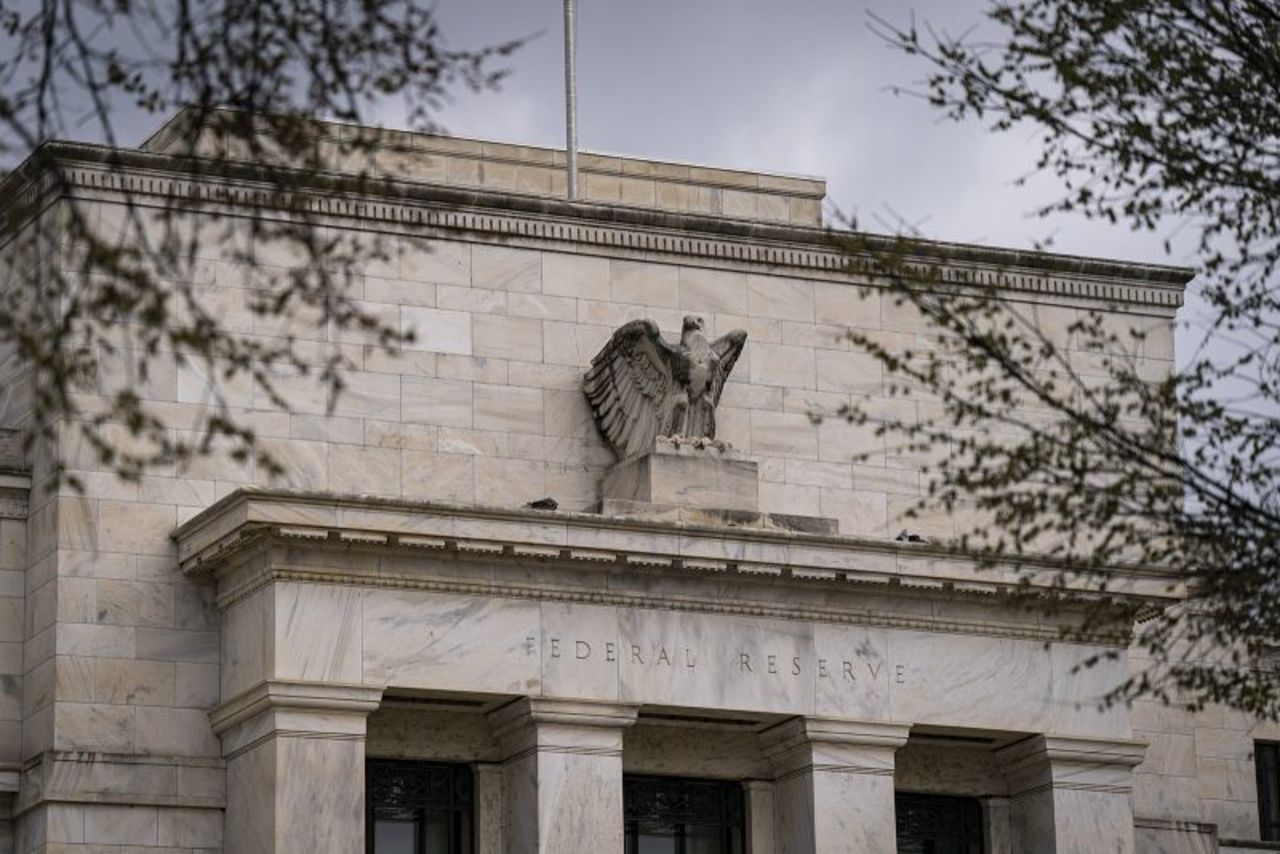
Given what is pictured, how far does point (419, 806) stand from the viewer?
34.5 meters

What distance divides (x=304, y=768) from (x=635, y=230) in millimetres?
8747

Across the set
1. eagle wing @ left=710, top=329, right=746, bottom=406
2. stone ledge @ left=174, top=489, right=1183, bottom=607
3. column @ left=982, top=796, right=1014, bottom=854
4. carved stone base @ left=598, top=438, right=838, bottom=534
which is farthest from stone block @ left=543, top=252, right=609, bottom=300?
column @ left=982, top=796, right=1014, bottom=854

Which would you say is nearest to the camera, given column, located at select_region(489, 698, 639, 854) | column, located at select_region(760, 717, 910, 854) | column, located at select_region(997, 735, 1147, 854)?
column, located at select_region(489, 698, 639, 854)

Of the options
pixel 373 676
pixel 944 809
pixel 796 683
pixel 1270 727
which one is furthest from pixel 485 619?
pixel 1270 727

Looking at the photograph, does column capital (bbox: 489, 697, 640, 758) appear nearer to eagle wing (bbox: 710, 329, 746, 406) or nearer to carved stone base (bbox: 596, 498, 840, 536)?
carved stone base (bbox: 596, 498, 840, 536)

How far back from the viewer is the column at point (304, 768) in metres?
32.1

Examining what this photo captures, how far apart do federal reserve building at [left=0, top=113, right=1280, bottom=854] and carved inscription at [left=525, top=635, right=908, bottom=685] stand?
41 mm

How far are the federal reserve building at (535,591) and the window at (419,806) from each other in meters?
0.04

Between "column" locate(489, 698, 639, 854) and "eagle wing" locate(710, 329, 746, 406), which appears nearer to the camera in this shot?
"column" locate(489, 698, 639, 854)

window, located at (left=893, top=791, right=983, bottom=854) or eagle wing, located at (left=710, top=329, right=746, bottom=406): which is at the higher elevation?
eagle wing, located at (left=710, top=329, right=746, bottom=406)

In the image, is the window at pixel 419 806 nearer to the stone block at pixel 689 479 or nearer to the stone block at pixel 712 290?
the stone block at pixel 689 479

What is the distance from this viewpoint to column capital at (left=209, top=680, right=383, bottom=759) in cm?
3238

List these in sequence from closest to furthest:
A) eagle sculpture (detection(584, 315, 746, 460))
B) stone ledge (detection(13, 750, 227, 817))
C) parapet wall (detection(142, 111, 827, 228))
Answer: stone ledge (detection(13, 750, 227, 817))
eagle sculpture (detection(584, 315, 746, 460))
parapet wall (detection(142, 111, 827, 228))

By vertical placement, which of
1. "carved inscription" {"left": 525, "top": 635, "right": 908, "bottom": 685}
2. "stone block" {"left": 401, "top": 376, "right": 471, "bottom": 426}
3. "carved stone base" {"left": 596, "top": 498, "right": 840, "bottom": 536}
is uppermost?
"stone block" {"left": 401, "top": 376, "right": 471, "bottom": 426}
